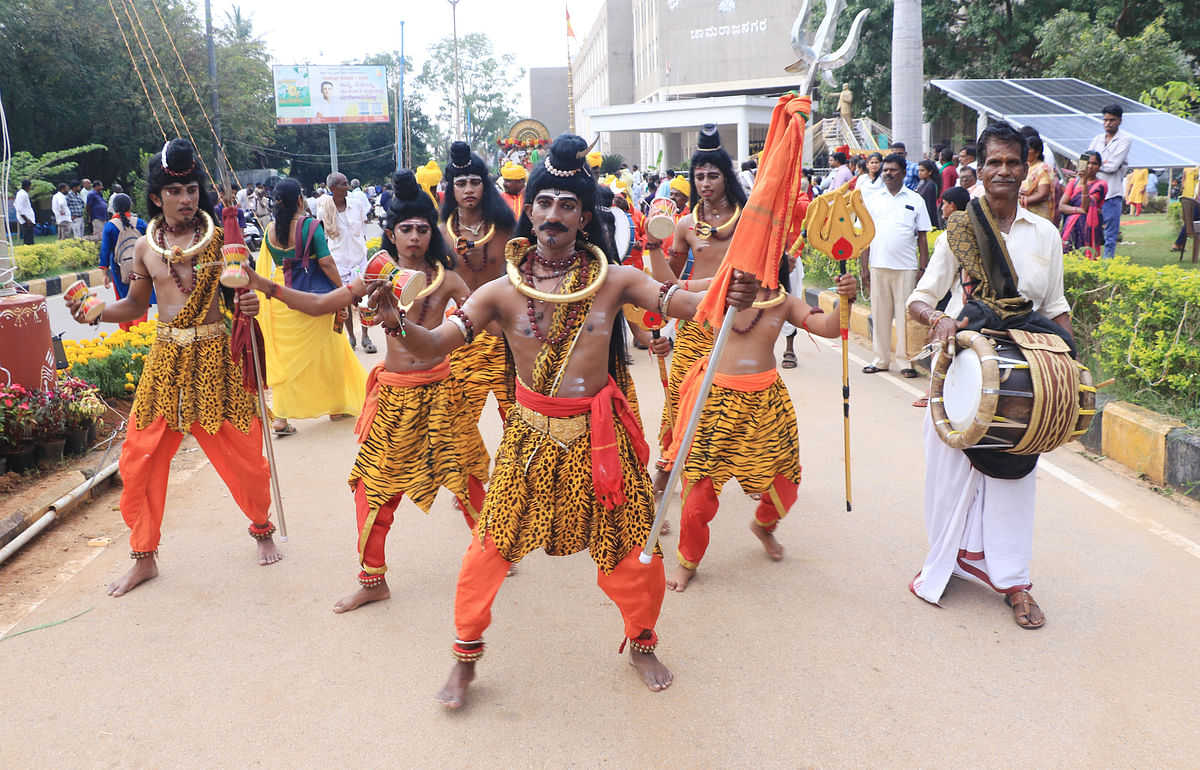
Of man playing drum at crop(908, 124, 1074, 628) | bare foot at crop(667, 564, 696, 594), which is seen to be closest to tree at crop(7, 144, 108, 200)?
→ bare foot at crop(667, 564, 696, 594)

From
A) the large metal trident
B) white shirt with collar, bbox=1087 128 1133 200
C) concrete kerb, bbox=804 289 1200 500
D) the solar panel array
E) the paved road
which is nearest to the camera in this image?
the paved road

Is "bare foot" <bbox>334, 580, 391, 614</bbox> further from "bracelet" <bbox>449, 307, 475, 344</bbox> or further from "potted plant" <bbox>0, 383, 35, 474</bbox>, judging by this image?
"potted plant" <bbox>0, 383, 35, 474</bbox>

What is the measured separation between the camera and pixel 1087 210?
11.2 meters

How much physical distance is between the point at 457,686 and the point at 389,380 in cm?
160

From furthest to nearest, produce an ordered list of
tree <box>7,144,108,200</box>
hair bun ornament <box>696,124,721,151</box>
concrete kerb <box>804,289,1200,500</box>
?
tree <box>7,144,108,200</box> → hair bun ornament <box>696,124,721,151</box> → concrete kerb <box>804,289,1200,500</box>

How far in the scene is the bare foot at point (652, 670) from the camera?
347cm

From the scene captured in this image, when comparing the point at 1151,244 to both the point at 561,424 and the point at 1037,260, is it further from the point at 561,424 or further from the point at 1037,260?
the point at 561,424

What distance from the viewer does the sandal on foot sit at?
386 cm

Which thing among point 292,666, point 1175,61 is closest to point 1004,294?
point 292,666

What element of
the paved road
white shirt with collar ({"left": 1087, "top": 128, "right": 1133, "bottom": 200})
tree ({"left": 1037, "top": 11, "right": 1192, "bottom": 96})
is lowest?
the paved road

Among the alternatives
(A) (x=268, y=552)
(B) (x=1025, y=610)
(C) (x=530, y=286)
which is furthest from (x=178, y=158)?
(B) (x=1025, y=610)

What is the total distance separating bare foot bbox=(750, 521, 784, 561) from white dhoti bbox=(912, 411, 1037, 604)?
71cm

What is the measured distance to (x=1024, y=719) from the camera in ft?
10.5

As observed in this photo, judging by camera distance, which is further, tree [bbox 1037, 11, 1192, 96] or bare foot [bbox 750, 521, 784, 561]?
tree [bbox 1037, 11, 1192, 96]
